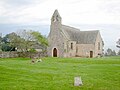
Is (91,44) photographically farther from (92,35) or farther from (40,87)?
(40,87)

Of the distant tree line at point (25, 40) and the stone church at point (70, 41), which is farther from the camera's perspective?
the stone church at point (70, 41)

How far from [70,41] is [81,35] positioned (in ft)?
19.4

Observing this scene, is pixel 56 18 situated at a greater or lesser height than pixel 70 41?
greater

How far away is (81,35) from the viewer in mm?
71625

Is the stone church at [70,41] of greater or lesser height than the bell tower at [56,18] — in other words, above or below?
below

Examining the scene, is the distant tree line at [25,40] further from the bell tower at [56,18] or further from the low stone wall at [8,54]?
the bell tower at [56,18]

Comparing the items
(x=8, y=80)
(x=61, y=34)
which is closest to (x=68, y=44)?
(x=61, y=34)

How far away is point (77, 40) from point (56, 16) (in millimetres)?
9421

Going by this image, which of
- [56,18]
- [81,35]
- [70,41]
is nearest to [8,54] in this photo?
[56,18]

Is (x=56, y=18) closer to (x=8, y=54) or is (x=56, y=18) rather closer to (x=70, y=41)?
(x=70, y=41)

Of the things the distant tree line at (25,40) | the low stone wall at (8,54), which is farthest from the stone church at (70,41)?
the low stone wall at (8,54)

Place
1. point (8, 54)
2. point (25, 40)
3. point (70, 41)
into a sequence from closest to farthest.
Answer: point (8, 54) → point (25, 40) → point (70, 41)

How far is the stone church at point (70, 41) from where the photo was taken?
65625 millimetres

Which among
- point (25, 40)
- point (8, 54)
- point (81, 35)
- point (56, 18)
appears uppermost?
point (56, 18)
